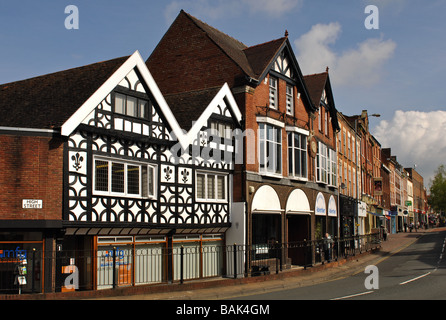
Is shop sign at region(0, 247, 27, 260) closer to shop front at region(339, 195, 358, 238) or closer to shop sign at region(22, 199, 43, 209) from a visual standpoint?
shop sign at region(22, 199, 43, 209)

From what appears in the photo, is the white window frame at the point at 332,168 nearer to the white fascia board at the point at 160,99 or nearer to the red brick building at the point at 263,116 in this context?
the red brick building at the point at 263,116

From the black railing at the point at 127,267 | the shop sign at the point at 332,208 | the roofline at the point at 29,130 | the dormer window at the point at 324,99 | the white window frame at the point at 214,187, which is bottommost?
the black railing at the point at 127,267

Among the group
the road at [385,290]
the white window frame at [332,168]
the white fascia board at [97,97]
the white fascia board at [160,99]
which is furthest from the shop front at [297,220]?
the white fascia board at [97,97]

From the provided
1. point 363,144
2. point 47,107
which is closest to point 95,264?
point 47,107

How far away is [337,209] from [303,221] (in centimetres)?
678

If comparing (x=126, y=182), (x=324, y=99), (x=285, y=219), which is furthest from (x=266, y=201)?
(x=324, y=99)

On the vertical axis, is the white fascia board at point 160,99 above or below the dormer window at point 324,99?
below

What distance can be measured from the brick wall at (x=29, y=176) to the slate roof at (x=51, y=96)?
2.86ft

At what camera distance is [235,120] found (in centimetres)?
2331

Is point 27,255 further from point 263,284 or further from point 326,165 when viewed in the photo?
point 326,165

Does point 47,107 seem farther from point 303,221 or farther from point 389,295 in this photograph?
point 303,221

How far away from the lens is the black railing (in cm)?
1523

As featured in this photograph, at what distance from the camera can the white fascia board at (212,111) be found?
812 inches

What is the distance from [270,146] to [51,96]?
11.2 metres
